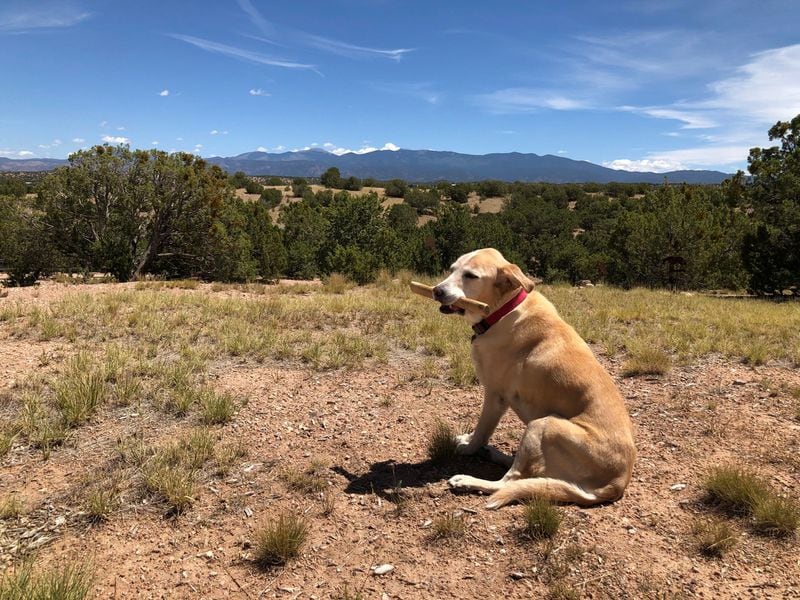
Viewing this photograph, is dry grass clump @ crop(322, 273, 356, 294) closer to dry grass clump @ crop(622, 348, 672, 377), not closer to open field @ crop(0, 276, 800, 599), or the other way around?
open field @ crop(0, 276, 800, 599)

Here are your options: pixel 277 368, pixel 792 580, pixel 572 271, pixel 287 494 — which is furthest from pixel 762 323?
pixel 572 271

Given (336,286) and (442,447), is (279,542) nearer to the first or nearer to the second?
(442,447)

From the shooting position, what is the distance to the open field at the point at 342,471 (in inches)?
107

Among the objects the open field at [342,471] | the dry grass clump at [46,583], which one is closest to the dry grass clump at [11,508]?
the open field at [342,471]

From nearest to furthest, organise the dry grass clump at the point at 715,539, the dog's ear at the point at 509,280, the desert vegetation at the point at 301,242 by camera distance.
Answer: the dry grass clump at the point at 715,539, the dog's ear at the point at 509,280, the desert vegetation at the point at 301,242

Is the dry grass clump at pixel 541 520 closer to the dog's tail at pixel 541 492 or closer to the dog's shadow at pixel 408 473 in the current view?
the dog's tail at pixel 541 492

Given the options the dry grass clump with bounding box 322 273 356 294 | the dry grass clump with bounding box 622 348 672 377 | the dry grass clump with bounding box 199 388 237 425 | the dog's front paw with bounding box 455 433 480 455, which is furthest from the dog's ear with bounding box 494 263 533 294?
the dry grass clump with bounding box 322 273 356 294

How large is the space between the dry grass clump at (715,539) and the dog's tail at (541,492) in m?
0.62

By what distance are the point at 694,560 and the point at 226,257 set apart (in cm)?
2183

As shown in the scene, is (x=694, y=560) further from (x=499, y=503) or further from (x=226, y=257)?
(x=226, y=257)

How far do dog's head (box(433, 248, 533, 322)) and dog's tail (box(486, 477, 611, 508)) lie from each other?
3.86 ft

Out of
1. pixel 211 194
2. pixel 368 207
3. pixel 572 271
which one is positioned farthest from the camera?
pixel 572 271

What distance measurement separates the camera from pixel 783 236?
1945 cm

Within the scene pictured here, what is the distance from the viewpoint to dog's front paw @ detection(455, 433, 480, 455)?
3936 mm
